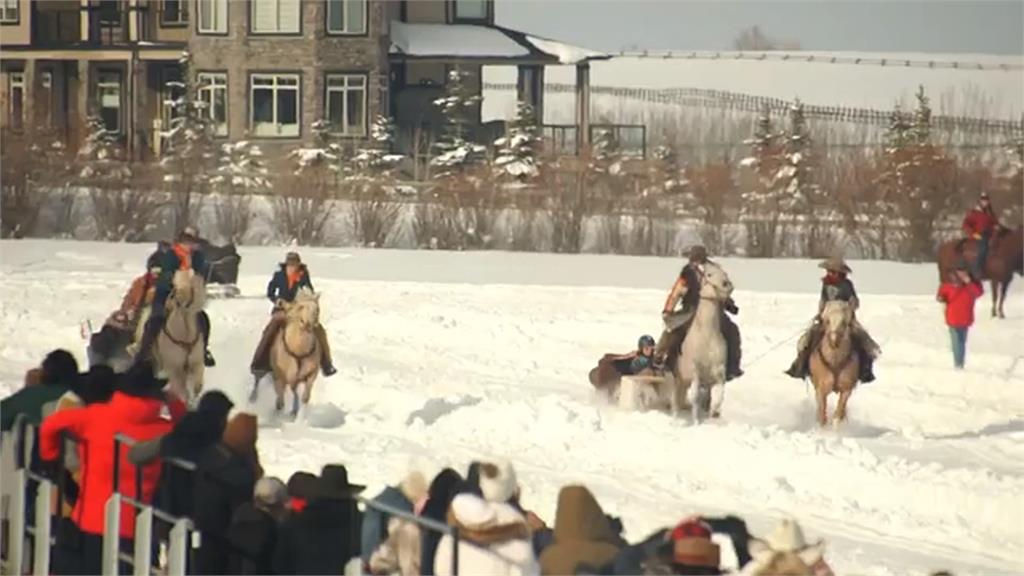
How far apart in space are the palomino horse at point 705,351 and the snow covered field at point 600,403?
0.52ft

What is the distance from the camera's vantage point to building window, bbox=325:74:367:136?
10.4 metres

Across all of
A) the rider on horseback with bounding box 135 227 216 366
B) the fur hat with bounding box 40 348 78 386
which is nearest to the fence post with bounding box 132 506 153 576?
the fur hat with bounding box 40 348 78 386

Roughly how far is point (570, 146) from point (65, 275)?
2.72 metres

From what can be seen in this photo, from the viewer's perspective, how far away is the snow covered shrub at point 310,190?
10508 millimetres

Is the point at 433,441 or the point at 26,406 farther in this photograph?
the point at 433,441

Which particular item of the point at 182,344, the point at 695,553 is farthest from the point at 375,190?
the point at 695,553

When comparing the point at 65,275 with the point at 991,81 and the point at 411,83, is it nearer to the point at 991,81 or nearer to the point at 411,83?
the point at 411,83

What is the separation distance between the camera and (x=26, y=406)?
25.1ft

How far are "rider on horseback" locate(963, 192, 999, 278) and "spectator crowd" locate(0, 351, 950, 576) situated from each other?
3763mm

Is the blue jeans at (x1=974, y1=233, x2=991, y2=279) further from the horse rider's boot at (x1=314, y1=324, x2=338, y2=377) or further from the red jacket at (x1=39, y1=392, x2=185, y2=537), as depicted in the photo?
the red jacket at (x1=39, y1=392, x2=185, y2=537)

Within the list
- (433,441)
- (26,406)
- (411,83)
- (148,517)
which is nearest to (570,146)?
(411,83)

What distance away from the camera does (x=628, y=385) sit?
10180 millimetres

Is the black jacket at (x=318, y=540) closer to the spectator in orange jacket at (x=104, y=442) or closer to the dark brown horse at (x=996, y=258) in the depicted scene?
the spectator in orange jacket at (x=104, y=442)

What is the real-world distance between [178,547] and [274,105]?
15.2ft
